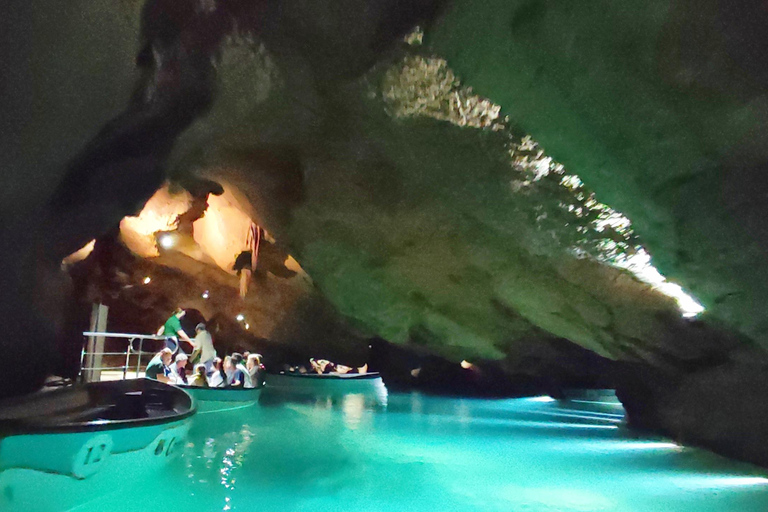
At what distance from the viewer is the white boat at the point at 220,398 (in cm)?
1039

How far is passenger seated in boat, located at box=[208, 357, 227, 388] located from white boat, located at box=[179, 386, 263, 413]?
18cm

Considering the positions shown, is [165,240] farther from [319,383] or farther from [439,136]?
[439,136]

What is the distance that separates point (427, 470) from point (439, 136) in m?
4.53

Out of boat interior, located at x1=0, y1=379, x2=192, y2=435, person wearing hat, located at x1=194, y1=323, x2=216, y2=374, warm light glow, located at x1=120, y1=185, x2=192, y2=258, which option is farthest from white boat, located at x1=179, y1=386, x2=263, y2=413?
warm light glow, located at x1=120, y1=185, x2=192, y2=258

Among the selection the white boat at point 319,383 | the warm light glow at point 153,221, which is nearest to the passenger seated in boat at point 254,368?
the white boat at point 319,383

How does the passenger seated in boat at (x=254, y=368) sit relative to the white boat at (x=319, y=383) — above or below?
above

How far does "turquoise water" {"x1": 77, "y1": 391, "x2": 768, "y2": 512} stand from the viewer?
531 centimetres

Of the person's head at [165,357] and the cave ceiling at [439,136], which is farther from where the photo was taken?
the person's head at [165,357]

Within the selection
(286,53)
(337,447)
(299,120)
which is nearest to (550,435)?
(337,447)

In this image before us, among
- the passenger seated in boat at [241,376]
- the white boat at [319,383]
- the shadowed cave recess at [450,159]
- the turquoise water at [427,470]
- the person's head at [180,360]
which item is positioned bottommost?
the turquoise water at [427,470]

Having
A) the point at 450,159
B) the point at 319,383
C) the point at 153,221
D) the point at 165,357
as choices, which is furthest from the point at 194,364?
the point at 450,159

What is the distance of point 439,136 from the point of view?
24.1 feet

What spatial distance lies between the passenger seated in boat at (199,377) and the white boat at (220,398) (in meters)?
0.53

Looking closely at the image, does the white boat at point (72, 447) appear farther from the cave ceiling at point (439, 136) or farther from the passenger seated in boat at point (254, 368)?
the passenger seated in boat at point (254, 368)
